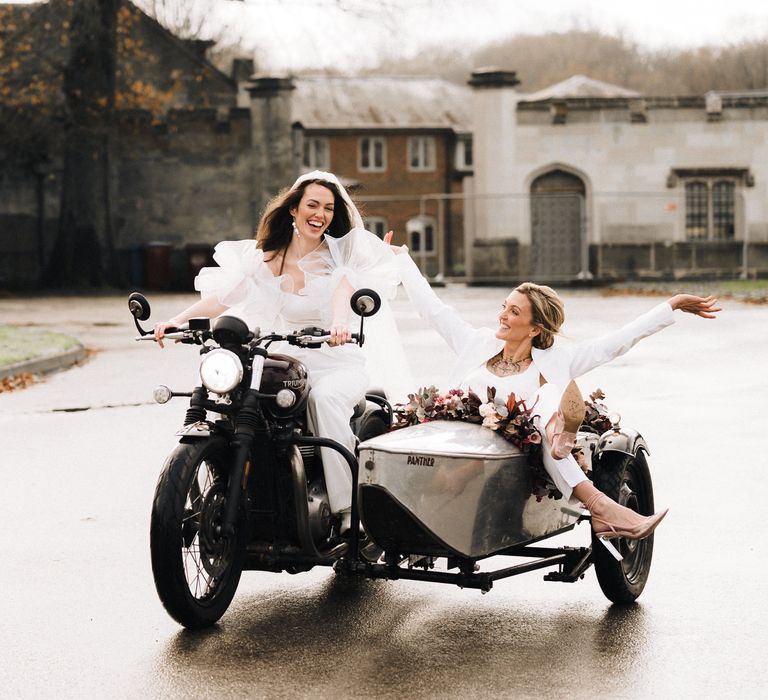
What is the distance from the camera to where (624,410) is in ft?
39.6

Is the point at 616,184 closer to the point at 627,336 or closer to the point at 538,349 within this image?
the point at 538,349

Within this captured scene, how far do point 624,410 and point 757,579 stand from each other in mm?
5986

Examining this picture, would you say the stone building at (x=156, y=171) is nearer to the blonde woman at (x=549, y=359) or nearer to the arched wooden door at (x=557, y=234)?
the arched wooden door at (x=557, y=234)

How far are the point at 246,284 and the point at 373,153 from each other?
6252 centimetres

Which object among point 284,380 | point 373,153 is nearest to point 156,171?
point 373,153

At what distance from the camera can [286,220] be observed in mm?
6211

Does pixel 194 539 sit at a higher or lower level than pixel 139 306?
lower

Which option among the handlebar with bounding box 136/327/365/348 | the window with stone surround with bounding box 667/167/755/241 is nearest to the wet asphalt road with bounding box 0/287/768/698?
the handlebar with bounding box 136/327/365/348

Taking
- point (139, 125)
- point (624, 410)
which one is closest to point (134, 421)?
point (624, 410)

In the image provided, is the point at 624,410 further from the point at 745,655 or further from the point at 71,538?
the point at 745,655

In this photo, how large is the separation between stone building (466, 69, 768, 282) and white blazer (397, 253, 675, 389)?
1496 inches

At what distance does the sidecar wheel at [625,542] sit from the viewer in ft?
18.4

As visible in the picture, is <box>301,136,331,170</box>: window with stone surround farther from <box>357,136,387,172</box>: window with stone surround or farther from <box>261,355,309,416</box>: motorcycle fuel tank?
<box>261,355,309,416</box>: motorcycle fuel tank

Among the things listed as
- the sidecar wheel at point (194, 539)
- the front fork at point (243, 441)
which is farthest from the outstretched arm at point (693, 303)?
the sidecar wheel at point (194, 539)
